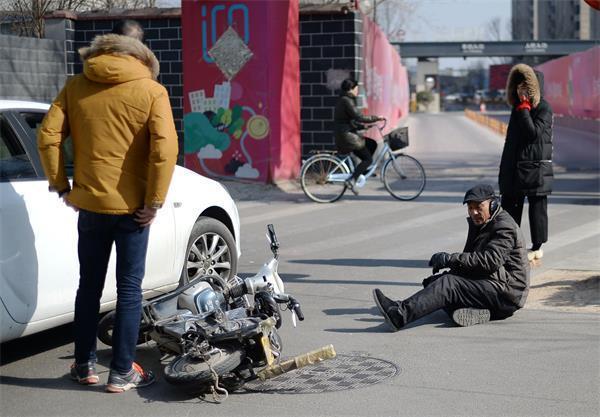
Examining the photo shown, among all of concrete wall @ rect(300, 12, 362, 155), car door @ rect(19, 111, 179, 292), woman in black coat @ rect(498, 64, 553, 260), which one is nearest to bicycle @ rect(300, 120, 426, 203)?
concrete wall @ rect(300, 12, 362, 155)

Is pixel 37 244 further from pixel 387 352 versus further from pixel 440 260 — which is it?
pixel 440 260

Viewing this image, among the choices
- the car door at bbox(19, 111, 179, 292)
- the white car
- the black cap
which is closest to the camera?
the white car

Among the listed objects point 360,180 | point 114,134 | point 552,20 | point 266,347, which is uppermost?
point 552,20

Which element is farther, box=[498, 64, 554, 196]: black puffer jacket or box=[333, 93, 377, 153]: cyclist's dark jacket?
box=[333, 93, 377, 153]: cyclist's dark jacket

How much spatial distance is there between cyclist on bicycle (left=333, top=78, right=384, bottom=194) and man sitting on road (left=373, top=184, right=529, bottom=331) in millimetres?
7497

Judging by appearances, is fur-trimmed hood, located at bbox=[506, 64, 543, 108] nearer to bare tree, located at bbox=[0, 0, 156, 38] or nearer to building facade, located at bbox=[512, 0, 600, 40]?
bare tree, located at bbox=[0, 0, 156, 38]

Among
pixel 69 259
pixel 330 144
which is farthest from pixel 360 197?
pixel 69 259

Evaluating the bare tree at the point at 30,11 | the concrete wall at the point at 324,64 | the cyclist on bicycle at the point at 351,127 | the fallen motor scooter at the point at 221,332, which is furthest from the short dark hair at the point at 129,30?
the concrete wall at the point at 324,64

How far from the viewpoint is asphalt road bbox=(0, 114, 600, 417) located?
203 inches

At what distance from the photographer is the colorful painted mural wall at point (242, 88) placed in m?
16.7

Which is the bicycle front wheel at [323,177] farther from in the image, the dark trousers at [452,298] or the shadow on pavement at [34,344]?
the shadow on pavement at [34,344]

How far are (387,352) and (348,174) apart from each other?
855 centimetres

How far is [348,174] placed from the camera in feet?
48.1

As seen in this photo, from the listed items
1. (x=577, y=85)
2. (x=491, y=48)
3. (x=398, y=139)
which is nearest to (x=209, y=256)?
(x=398, y=139)
